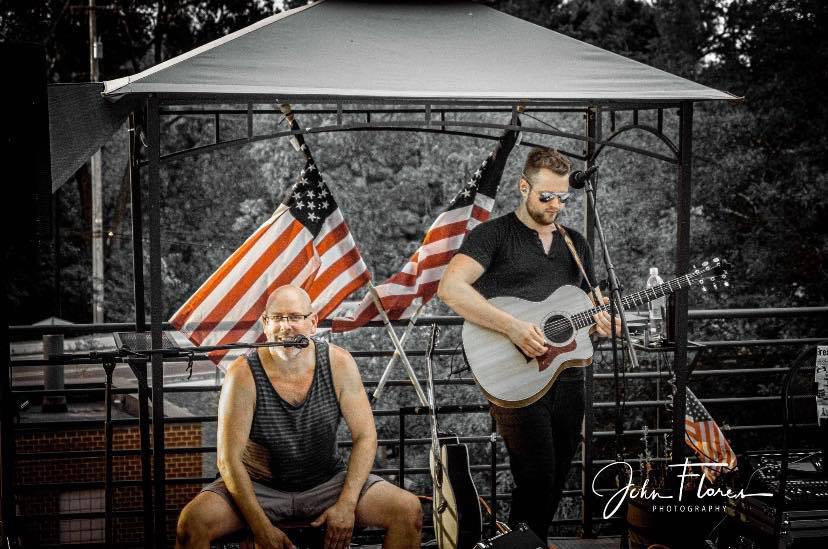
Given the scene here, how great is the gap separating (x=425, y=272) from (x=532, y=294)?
77 centimetres

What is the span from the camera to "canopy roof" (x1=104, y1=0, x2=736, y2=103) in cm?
359

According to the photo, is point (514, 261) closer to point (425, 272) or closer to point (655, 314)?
point (425, 272)

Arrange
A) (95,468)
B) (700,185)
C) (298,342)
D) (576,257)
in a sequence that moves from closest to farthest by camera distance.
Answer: (298,342) → (576,257) → (95,468) → (700,185)

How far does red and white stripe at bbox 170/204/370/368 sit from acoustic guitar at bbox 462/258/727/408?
83 cm

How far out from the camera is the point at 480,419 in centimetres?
1092

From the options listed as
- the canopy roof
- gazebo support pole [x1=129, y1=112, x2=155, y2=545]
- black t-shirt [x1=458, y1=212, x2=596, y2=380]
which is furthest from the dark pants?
gazebo support pole [x1=129, y1=112, x2=155, y2=545]

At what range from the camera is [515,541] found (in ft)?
12.1

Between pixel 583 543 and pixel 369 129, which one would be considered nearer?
pixel 369 129

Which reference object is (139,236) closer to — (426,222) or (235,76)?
(235,76)

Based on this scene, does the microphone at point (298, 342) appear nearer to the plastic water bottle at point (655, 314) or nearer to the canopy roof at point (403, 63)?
the canopy roof at point (403, 63)

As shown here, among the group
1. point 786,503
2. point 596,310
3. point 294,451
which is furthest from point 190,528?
point 786,503

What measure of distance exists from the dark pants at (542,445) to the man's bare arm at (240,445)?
47.5 inches

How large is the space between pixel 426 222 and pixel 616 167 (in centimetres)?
289

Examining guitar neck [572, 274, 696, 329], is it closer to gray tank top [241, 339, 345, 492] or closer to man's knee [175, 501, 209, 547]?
gray tank top [241, 339, 345, 492]
